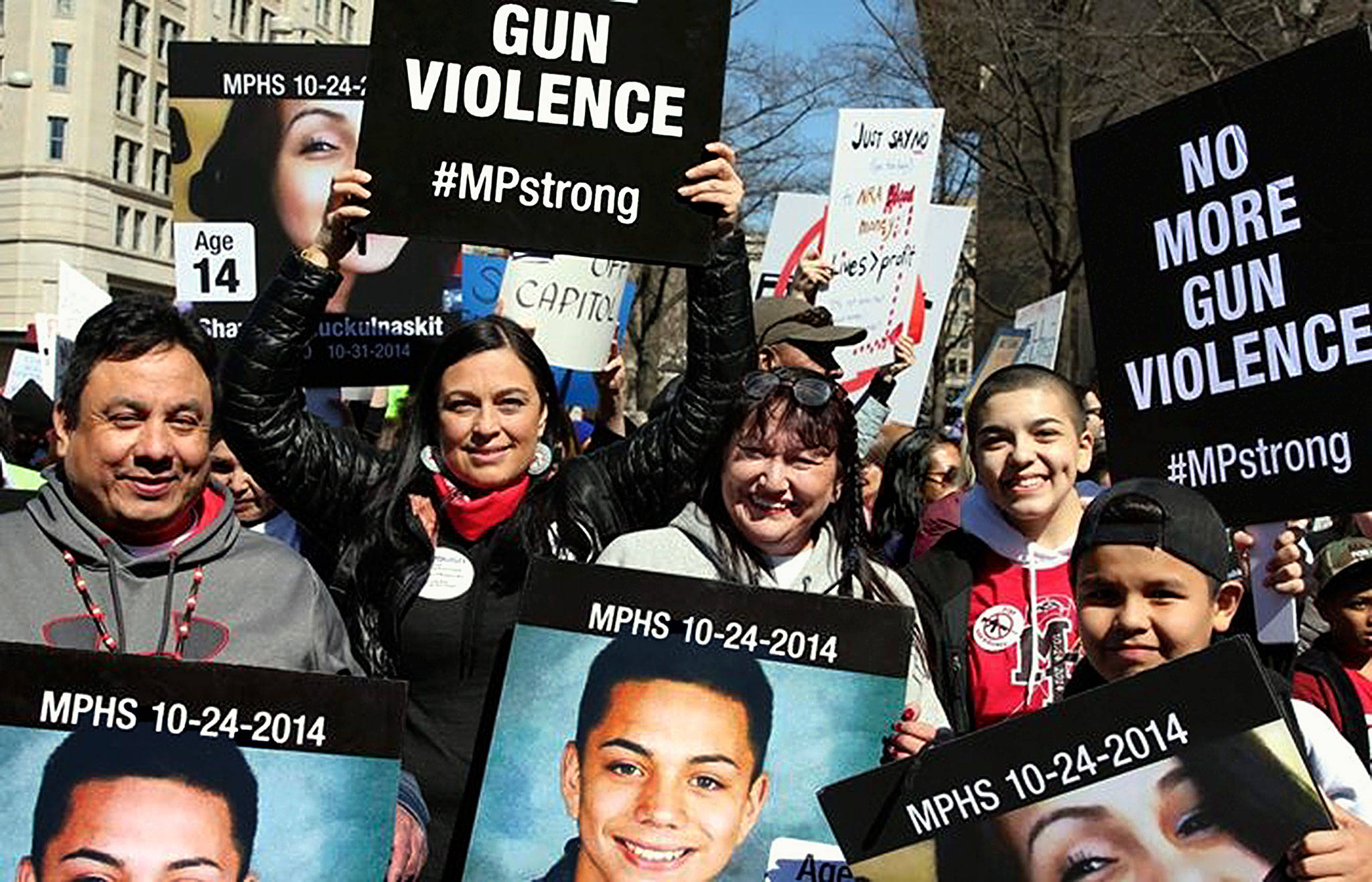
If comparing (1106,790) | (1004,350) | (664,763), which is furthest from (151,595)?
(1004,350)

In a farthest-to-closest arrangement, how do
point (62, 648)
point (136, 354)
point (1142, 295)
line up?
1. point (1142, 295)
2. point (136, 354)
3. point (62, 648)

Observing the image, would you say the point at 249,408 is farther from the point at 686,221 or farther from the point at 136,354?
the point at 686,221

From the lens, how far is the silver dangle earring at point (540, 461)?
161 inches

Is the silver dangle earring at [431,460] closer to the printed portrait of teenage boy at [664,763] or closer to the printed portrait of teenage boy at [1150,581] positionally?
the printed portrait of teenage boy at [664,763]

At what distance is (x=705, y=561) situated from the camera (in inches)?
149

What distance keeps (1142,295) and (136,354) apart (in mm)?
2289

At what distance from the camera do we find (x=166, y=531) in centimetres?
338

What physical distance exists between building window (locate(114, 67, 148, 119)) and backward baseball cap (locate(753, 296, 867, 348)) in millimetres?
73100

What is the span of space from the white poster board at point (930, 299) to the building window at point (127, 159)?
69229 mm

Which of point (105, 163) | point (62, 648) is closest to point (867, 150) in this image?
point (62, 648)

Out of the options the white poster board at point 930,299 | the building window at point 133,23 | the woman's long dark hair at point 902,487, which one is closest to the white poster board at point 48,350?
the white poster board at point 930,299

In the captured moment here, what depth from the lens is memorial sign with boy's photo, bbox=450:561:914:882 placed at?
333 cm

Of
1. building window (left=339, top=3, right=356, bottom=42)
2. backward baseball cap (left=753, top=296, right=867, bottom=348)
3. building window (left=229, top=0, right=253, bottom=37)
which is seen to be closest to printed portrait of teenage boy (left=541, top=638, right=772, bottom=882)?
backward baseball cap (left=753, top=296, right=867, bottom=348)

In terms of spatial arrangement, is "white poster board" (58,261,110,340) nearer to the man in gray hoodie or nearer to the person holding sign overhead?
the person holding sign overhead
